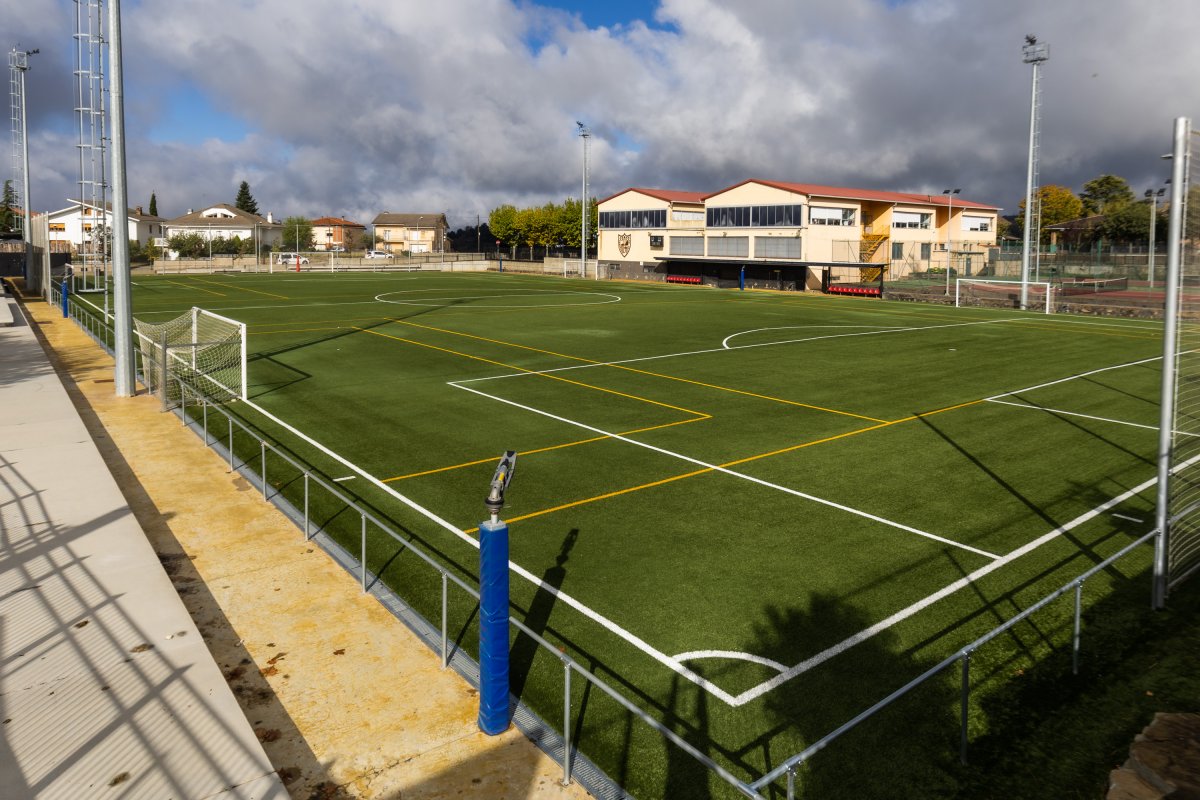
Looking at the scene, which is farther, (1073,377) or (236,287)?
(236,287)

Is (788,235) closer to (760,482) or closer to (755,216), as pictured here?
(755,216)

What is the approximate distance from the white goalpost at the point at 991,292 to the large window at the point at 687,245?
30389 mm

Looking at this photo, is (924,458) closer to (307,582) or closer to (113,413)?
(307,582)

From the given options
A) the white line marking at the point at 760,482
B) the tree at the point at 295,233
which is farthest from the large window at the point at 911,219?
the tree at the point at 295,233

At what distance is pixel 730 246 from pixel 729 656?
80.2m

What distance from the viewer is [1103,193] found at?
Answer: 13500 centimetres

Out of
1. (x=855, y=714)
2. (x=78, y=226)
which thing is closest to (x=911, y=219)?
(x=855, y=714)

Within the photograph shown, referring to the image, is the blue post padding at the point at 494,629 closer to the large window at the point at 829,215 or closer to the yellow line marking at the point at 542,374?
the yellow line marking at the point at 542,374

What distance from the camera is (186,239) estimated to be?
140375 millimetres

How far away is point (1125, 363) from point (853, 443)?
20.1 metres

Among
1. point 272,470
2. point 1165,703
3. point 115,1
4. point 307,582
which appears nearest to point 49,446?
point 272,470

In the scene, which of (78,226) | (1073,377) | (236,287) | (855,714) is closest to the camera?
(855,714)

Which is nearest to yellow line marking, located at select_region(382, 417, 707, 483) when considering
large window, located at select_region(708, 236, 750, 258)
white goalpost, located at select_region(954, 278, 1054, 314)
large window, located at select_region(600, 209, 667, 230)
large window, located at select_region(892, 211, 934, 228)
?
white goalpost, located at select_region(954, 278, 1054, 314)

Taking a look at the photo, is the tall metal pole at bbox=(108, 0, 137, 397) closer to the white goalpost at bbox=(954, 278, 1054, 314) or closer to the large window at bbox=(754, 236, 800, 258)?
the white goalpost at bbox=(954, 278, 1054, 314)
